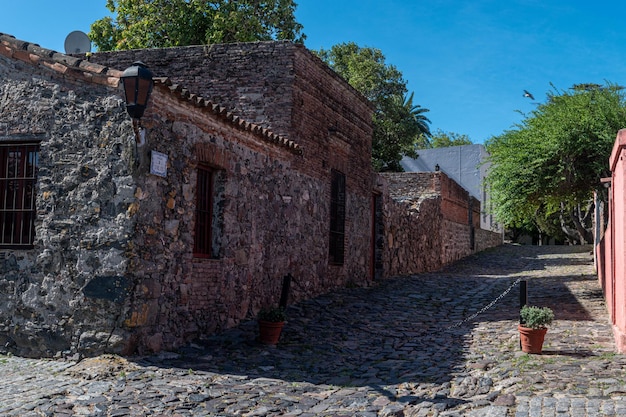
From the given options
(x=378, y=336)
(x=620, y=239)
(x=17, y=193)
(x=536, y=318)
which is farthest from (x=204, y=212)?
(x=620, y=239)

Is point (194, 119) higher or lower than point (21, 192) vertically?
higher

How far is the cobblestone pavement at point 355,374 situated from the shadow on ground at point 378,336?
28 mm

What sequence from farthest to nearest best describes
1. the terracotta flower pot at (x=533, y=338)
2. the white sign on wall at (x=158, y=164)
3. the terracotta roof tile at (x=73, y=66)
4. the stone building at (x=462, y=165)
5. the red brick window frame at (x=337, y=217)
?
the stone building at (x=462, y=165) → the red brick window frame at (x=337, y=217) → the terracotta flower pot at (x=533, y=338) → the terracotta roof tile at (x=73, y=66) → the white sign on wall at (x=158, y=164)

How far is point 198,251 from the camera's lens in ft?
31.6

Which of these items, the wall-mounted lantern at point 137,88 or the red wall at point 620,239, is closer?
the wall-mounted lantern at point 137,88

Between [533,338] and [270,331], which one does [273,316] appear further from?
[533,338]

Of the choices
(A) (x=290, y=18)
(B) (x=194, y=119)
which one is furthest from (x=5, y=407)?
(A) (x=290, y=18)

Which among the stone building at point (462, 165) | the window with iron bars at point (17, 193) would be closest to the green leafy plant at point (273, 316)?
the window with iron bars at point (17, 193)

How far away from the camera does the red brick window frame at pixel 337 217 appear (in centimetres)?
1445

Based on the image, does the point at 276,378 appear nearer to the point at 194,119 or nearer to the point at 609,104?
the point at 194,119

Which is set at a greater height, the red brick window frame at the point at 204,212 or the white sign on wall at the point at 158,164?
the white sign on wall at the point at 158,164

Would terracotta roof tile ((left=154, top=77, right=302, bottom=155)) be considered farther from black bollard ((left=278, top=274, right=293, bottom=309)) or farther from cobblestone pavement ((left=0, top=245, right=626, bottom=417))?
Result: cobblestone pavement ((left=0, top=245, right=626, bottom=417))

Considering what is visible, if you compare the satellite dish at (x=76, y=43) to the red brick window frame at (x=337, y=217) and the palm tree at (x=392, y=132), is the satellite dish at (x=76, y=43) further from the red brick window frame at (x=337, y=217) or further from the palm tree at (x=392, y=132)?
the palm tree at (x=392, y=132)

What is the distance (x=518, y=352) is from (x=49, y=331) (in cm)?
615
